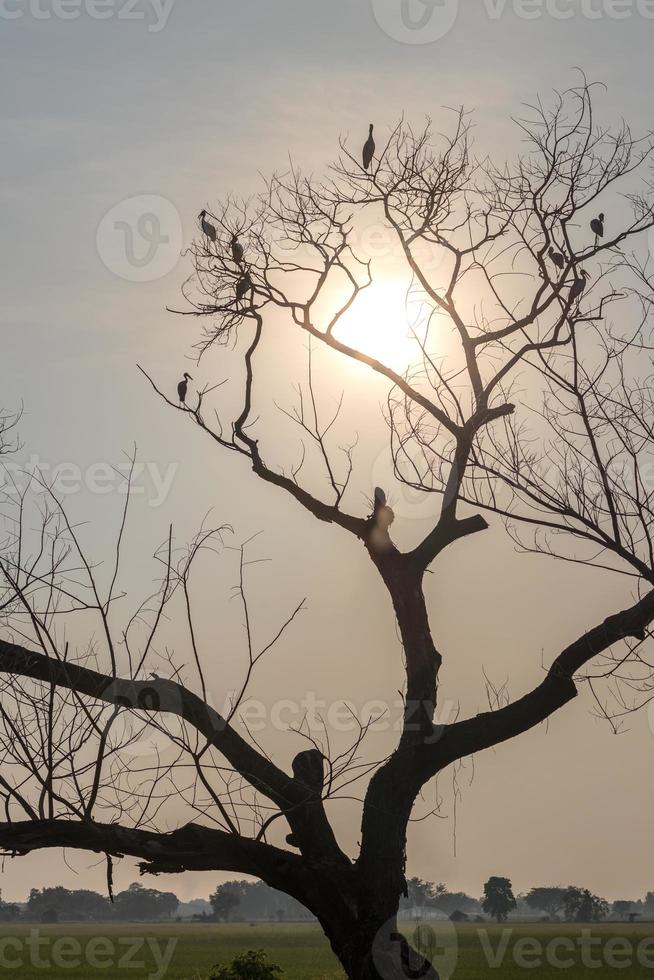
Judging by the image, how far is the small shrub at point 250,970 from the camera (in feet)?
53.9

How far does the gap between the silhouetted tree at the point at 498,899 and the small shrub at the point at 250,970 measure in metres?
130

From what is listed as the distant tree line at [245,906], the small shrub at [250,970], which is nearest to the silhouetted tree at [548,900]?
the distant tree line at [245,906]

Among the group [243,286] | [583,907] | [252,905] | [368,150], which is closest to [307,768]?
[243,286]

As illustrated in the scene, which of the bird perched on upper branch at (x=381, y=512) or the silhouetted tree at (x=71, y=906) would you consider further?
the silhouetted tree at (x=71, y=906)

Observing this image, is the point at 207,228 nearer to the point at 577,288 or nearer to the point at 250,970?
the point at 577,288

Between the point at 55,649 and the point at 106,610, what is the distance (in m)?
0.34

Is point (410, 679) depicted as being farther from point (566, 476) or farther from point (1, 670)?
point (1, 670)

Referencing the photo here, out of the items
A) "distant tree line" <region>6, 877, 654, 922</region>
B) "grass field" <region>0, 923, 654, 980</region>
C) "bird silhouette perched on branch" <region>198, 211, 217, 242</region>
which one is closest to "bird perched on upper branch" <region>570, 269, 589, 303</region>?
"bird silhouette perched on branch" <region>198, 211, 217, 242</region>

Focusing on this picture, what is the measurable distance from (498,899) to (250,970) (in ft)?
432

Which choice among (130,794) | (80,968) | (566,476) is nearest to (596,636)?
(566,476)

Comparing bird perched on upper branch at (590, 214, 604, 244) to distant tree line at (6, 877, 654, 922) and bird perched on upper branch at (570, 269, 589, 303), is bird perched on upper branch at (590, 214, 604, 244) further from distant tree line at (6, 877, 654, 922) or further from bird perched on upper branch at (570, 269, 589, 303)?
distant tree line at (6, 877, 654, 922)

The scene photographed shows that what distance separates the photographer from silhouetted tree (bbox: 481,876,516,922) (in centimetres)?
13912

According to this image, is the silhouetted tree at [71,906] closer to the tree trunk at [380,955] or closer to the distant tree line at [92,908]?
the distant tree line at [92,908]

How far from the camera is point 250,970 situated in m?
16.6
